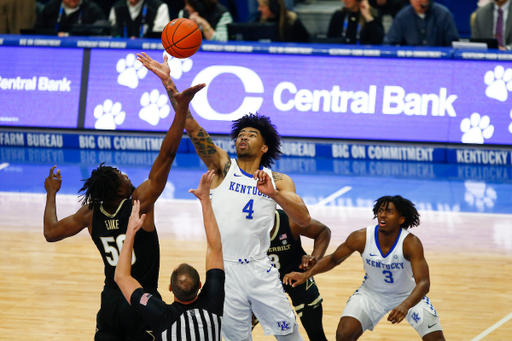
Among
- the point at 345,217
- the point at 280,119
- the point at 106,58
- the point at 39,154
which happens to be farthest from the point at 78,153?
the point at 345,217

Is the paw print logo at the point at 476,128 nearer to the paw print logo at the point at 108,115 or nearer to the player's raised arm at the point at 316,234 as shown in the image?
the paw print logo at the point at 108,115

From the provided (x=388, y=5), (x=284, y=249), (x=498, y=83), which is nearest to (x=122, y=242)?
(x=284, y=249)

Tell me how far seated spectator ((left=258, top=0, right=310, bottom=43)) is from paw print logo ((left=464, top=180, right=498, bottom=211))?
447cm

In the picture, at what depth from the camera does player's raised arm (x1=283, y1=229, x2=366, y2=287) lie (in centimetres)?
648

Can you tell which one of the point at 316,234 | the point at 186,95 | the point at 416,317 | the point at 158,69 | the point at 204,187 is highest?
the point at 158,69

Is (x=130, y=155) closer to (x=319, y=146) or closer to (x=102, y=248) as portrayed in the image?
(x=319, y=146)

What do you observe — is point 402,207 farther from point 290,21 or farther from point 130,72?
point 130,72

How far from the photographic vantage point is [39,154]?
15.5 metres

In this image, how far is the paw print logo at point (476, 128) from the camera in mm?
14180

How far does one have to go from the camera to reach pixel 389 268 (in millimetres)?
6762

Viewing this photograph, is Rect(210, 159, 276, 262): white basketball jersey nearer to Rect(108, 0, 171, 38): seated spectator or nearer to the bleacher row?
the bleacher row

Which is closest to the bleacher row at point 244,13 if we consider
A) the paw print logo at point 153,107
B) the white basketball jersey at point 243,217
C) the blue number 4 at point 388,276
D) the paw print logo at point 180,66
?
the paw print logo at point 180,66

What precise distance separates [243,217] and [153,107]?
9.56 meters

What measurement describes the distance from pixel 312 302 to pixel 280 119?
8403 millimetres
